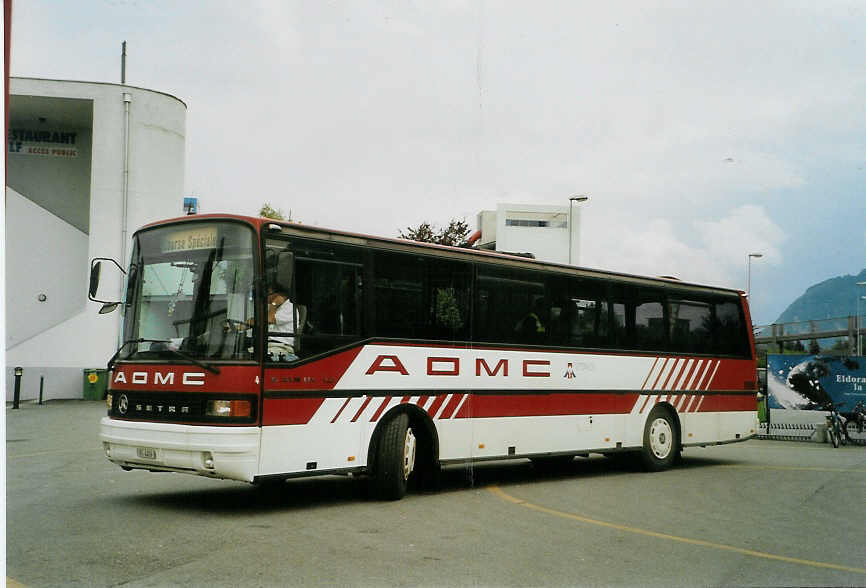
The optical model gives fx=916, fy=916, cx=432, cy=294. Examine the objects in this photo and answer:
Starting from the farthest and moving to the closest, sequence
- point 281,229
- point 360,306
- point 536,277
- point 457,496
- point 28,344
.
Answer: point 28,344
point 536,277
point 457,496
point 360,306
point 281,229

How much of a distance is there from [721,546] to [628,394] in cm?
678

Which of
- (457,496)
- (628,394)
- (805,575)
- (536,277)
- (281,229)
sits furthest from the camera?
(628,394)

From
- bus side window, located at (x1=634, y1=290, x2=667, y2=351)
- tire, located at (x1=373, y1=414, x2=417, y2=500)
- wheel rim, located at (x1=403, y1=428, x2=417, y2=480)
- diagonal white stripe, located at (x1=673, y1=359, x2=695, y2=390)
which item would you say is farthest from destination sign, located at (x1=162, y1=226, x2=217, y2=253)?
diagonal white stripe, located at (x1=673, y1=359, x2=695, y2=390)

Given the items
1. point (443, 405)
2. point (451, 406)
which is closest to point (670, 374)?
point (451, 406)

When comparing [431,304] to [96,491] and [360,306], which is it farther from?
[96,491]

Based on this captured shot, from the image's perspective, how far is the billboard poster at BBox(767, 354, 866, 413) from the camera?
23469 mm

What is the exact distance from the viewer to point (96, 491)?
1131 centimetres

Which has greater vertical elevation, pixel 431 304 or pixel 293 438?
pixel 431 304

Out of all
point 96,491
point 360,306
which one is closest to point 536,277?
point 360,306

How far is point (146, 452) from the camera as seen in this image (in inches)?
383

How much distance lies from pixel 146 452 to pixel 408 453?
316 cm

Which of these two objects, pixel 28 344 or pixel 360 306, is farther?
pixel 28 344

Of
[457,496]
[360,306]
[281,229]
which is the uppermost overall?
[281,229]

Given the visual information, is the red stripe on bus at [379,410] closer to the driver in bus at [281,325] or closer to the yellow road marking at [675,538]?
the driver in bus at [281,325]
